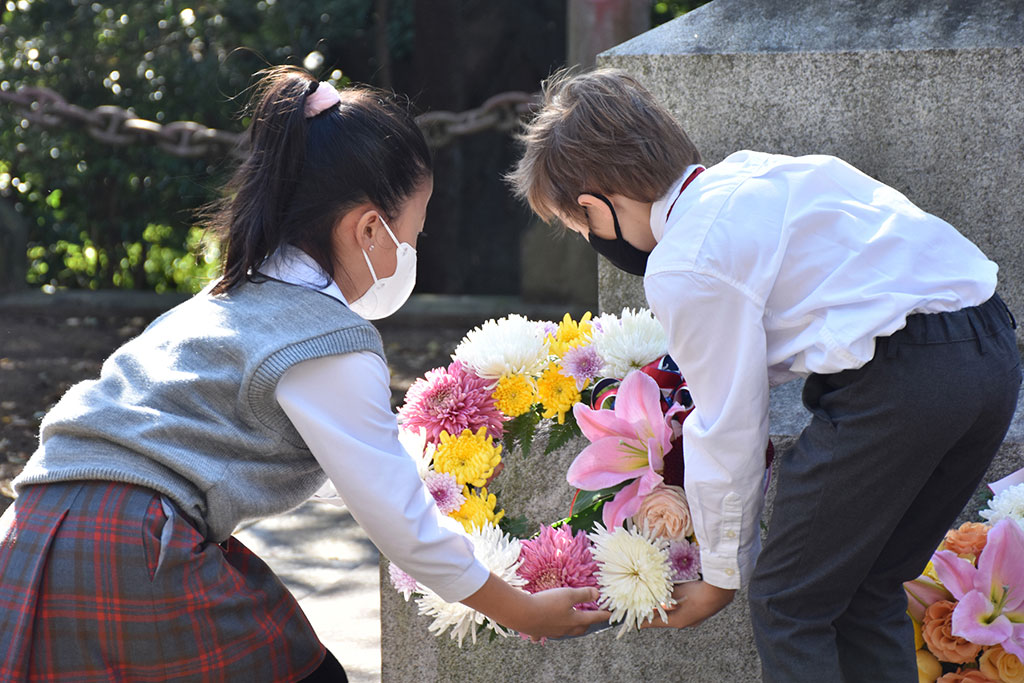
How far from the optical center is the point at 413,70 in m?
8.96

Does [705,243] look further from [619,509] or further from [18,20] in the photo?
[18,20]

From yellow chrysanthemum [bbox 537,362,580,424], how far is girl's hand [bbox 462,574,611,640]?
1.51ft

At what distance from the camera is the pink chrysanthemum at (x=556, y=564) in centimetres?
186

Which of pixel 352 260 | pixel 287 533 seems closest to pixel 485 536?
pixel 352 260

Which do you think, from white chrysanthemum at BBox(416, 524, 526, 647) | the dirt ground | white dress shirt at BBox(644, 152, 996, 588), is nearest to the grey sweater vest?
white chrysanthemum at BBox(416, 524, 526, 647)

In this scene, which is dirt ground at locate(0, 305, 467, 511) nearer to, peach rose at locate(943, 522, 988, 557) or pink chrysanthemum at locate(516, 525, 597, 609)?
pink chrysanthemum at locate(516, 525, 597, 609)

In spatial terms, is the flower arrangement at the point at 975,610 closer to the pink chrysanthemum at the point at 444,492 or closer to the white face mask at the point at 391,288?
the pink chrysanthemum at the point at 444,492

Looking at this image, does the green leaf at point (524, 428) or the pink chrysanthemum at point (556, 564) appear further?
the green leaf at point (524, 428)

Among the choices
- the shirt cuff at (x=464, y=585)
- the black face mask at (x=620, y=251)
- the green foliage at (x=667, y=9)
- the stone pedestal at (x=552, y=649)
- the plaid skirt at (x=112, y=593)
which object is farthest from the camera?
the green foliage at (x=667, y=9)

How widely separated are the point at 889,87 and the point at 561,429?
1101 millimetres

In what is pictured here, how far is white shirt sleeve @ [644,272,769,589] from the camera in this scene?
166cm

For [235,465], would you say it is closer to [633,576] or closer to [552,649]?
[633,576]

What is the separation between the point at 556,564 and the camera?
1880 millimetres

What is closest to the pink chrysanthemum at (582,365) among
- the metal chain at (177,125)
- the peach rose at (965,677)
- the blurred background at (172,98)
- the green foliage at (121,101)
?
the peach rose at (965,677)
